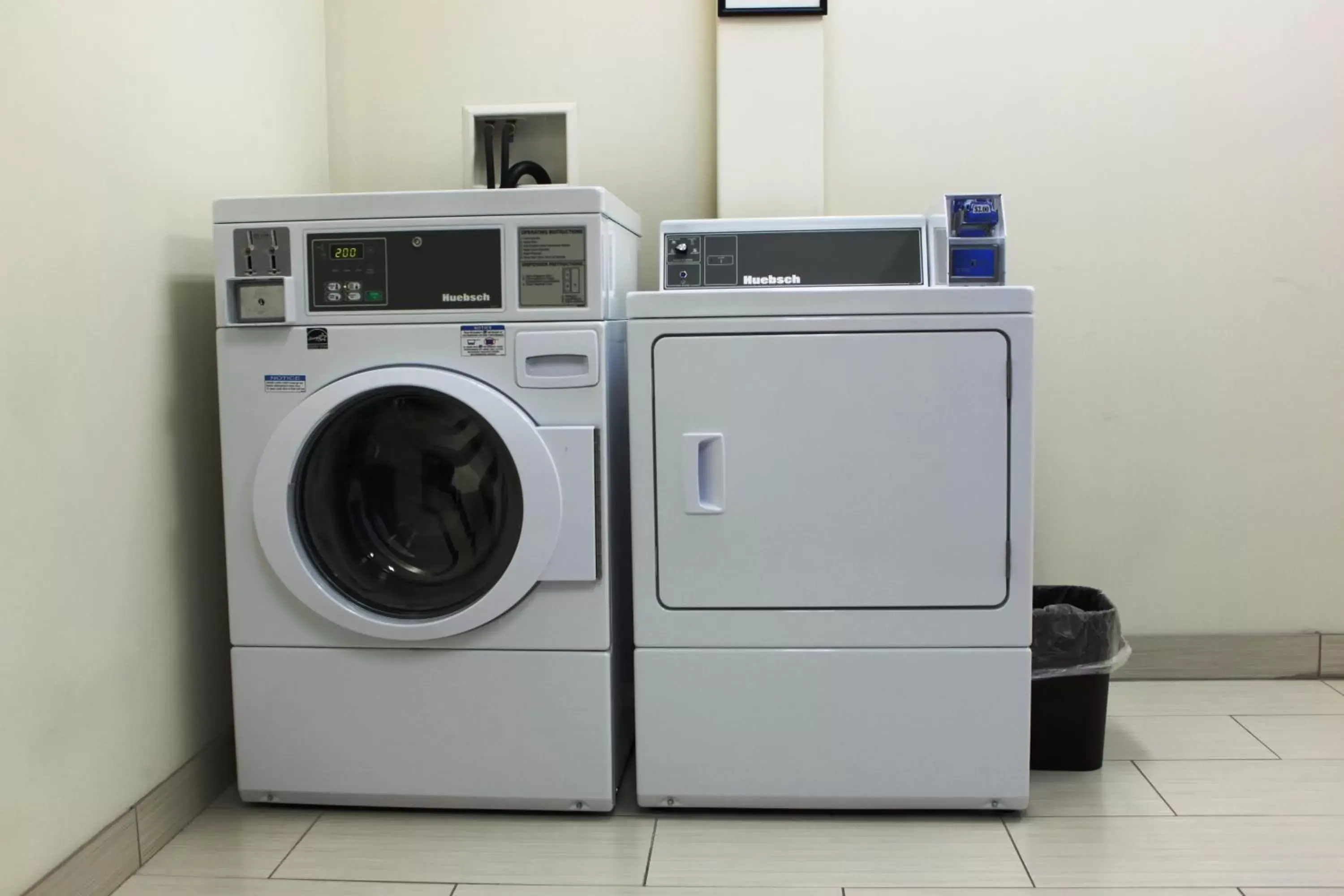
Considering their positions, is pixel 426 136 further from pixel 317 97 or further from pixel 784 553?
pixel 784 553

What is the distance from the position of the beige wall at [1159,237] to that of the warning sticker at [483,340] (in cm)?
101

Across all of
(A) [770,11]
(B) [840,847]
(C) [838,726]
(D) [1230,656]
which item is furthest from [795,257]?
(D) [1230,656]

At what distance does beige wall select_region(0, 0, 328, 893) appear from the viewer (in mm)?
1480

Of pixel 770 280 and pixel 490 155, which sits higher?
pixel 490 155

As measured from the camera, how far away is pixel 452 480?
6.19ft

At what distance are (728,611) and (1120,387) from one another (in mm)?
1203

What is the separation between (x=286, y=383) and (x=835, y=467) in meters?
0.91

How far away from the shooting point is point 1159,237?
96.6 inches

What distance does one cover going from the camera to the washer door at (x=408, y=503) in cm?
179

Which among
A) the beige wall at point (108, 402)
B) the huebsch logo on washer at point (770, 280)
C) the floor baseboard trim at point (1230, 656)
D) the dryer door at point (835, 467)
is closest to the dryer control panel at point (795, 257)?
the huebsch logo on washer at point (770, 280)

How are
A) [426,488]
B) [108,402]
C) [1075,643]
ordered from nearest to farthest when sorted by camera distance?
1. [108,402]
2. [426,488]
3. [1075,643]

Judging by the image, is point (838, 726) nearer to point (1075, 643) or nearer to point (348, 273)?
point (1075, 643)

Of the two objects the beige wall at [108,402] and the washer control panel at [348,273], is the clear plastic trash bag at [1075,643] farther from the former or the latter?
the beige wall at [108,402]

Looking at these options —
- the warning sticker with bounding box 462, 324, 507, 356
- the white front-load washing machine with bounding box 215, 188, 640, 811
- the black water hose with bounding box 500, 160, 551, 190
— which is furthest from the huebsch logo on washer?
the black water hose with bounding box 500, 160, 551, 190
